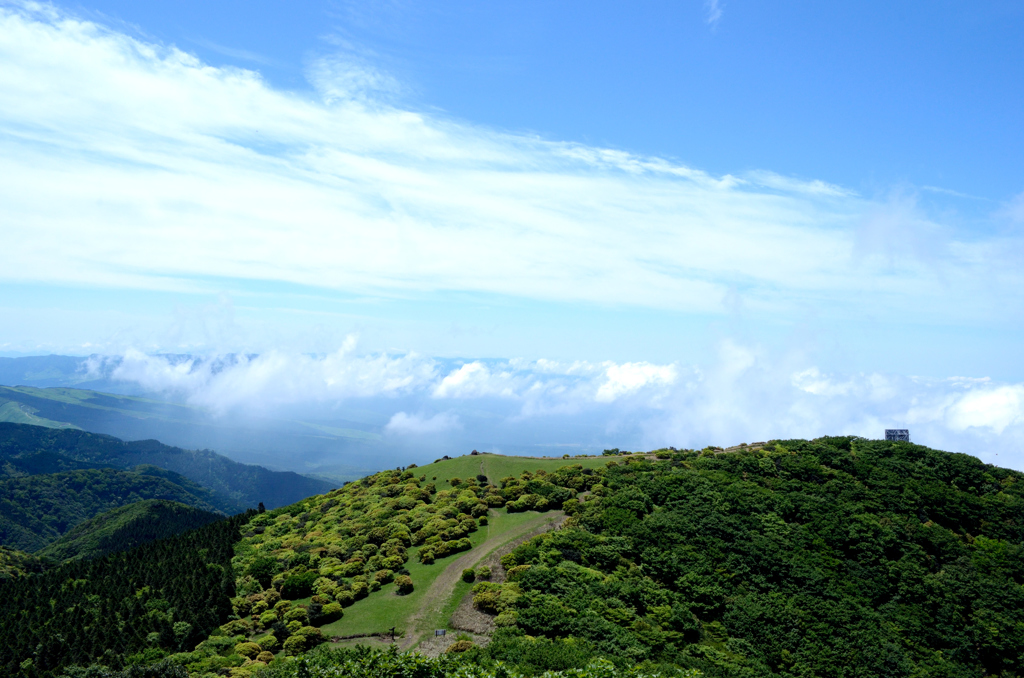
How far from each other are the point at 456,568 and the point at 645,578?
49.9 feet

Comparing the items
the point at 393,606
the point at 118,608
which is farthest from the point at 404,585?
the point at 118,608

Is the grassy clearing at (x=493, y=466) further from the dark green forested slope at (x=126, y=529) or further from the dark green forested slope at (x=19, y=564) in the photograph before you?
the dark green forested slope at (x=126, y=529)

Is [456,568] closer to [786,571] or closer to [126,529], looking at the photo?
[786,571]

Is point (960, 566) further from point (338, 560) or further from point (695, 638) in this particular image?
point (338, 560)

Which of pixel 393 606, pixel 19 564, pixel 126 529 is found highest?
pixel 393 606

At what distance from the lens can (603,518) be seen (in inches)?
2105

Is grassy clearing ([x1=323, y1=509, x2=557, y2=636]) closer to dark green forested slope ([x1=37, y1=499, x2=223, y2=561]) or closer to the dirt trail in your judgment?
the dirt trail

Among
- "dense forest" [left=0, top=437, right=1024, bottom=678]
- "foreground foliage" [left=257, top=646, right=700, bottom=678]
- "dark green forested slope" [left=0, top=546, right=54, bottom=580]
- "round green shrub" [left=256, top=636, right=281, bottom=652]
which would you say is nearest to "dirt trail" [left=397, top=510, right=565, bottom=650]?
"dense forest" [left=0, top=437, right=1024, bottom=678]

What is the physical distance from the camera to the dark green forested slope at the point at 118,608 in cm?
4203

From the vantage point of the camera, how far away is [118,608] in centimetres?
4738

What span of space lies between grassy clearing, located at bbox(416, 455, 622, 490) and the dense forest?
15.3 ft

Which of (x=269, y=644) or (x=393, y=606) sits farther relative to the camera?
(x=393, y=606)

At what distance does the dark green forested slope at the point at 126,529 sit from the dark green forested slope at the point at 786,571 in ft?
481

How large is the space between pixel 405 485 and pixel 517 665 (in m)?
41.3
